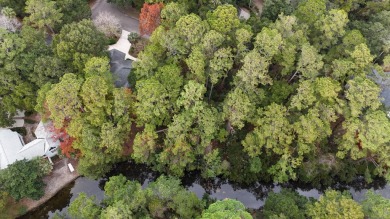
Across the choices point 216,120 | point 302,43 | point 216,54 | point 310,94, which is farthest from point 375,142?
point 216,54

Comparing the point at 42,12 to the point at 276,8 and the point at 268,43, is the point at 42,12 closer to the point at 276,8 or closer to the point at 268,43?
the point at 268,43

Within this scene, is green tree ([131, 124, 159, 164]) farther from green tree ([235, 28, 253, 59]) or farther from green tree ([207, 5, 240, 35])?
green tree ([207, 5, 240, 35])

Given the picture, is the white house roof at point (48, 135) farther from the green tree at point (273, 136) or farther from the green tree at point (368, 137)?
the green tree at point (368, 137)

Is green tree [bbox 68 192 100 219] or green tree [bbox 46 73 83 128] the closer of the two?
green tree [bbox 68 192 100 219]

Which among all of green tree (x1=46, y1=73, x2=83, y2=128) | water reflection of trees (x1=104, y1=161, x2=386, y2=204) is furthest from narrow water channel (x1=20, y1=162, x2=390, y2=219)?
green tree (x1=46, y1=73, x2=83, y2=128)

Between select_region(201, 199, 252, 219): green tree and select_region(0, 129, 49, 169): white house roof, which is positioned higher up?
select_region(201, 199, 252, 219): green tree

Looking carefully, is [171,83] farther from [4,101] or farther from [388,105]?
[388,105]

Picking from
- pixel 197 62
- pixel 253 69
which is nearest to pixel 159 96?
pixel 197 62

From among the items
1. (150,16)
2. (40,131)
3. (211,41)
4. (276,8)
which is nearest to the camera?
(211,41)
